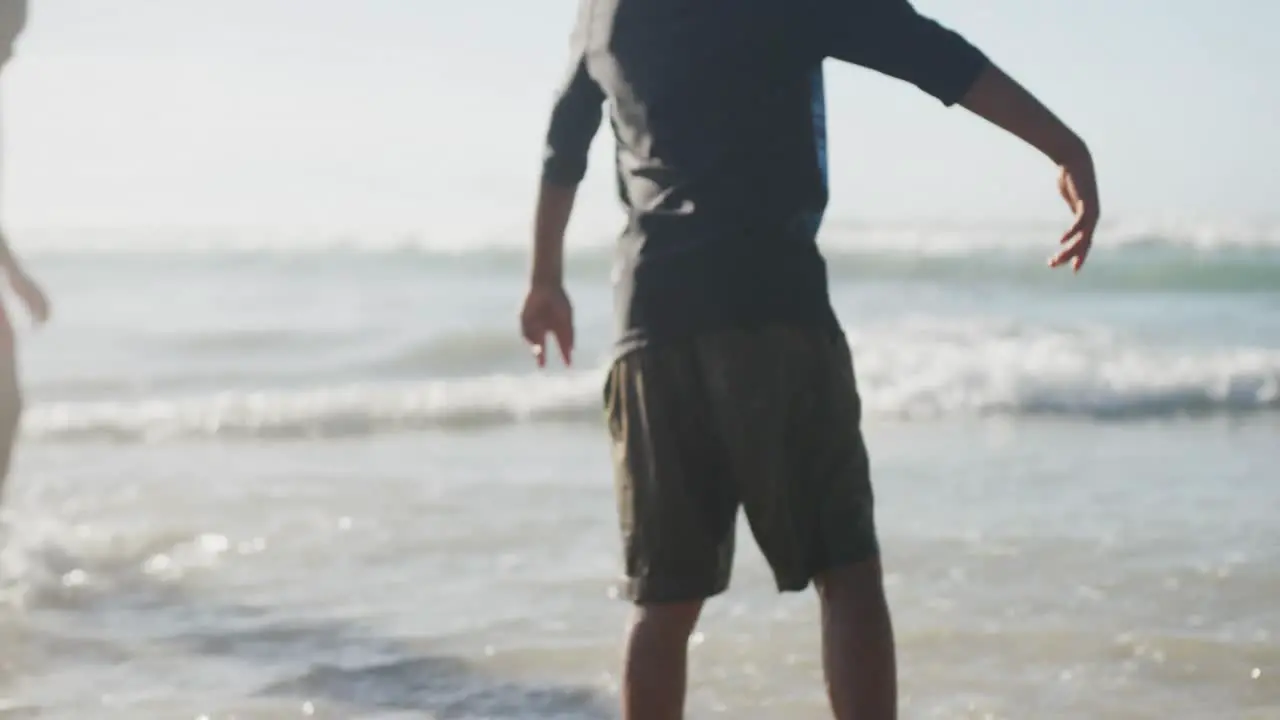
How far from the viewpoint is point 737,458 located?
2.21 meters

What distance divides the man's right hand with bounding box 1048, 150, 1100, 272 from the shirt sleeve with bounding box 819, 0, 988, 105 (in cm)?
17

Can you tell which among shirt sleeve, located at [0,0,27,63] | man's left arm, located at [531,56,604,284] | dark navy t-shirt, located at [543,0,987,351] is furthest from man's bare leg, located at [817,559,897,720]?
shirt sleeve, located at [0,0,27,63]

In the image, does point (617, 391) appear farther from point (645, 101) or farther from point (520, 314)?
point (645, 101)

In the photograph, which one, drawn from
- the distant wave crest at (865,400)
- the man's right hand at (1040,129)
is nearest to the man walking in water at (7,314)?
the man's right hand at (1040,129)

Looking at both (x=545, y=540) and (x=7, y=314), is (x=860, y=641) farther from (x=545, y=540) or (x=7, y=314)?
(x=545, y=540)

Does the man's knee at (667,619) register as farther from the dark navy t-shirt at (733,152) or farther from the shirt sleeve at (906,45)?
the shirt sleeve at (906,45)

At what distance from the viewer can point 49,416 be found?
8633 millimetres

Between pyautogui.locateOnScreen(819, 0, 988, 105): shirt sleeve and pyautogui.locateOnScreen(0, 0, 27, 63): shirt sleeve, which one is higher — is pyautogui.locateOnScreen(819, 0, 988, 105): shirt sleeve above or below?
below

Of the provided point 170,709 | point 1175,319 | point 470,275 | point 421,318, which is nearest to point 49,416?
point 170,709

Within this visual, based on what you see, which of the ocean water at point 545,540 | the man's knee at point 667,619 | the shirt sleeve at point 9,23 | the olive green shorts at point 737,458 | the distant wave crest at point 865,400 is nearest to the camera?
the olive green shorts at point 737,458

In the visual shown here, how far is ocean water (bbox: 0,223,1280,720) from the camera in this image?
11.6ft

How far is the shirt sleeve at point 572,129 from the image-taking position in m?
2.40

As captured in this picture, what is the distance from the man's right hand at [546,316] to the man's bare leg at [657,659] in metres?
0.41

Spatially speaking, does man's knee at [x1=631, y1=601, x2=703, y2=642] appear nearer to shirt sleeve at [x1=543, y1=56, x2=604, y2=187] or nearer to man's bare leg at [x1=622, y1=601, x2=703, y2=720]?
man's bare leg at [x1=622, y1=601, x2=703, y2=720]
